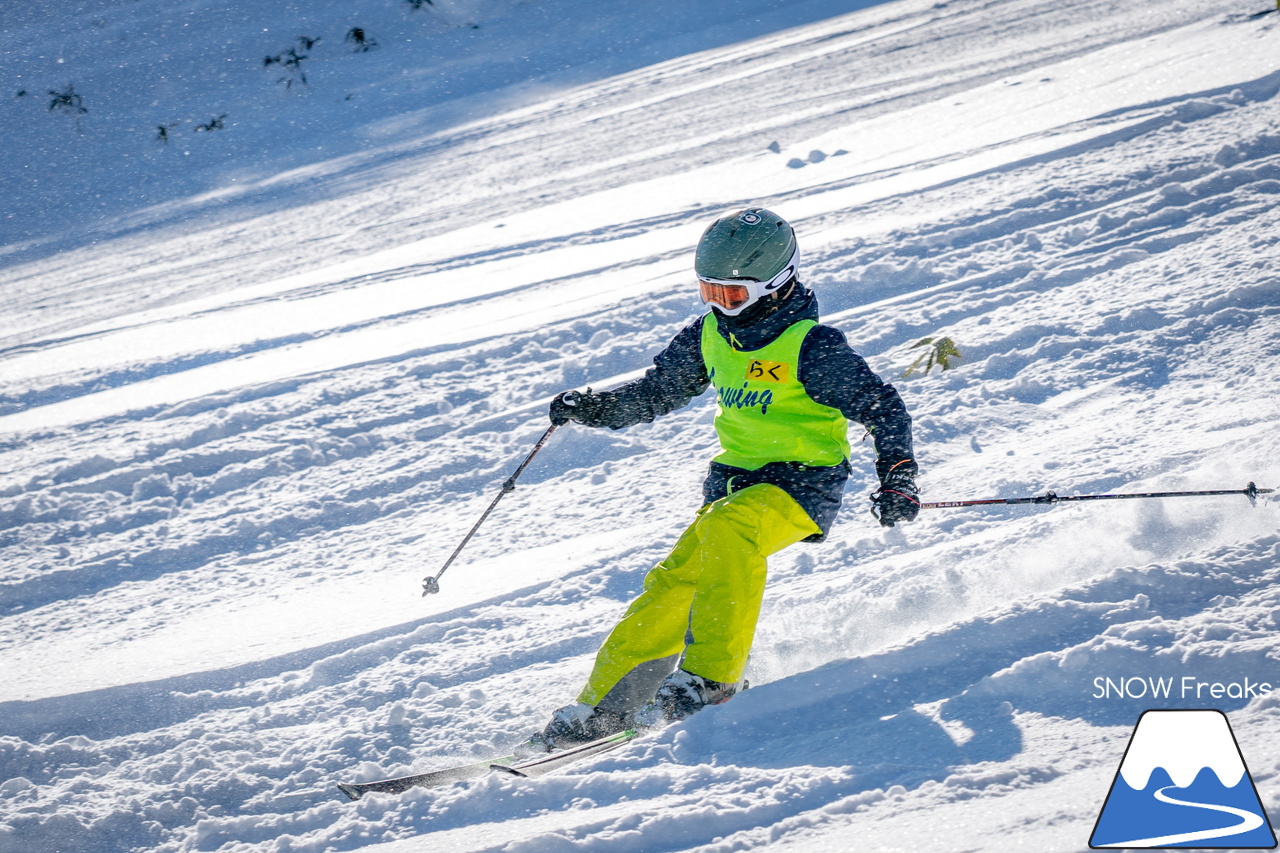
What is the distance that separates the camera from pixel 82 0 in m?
16.8

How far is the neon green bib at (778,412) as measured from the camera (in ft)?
11.1

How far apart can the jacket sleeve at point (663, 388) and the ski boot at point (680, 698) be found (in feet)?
4.04

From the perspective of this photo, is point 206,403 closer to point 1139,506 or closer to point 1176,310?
point 1139,506

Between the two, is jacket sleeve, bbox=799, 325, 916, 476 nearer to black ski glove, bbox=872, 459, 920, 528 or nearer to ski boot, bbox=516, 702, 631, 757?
black ski glove, bbox=872, 459, 920, 528

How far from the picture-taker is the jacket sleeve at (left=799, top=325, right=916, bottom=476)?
3252 mm

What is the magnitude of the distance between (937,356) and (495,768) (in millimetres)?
3262

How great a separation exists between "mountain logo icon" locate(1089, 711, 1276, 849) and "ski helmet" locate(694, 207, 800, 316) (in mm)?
1743

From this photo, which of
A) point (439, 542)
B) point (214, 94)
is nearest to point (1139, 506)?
point (439, 542)

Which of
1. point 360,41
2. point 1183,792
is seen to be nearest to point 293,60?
point 360,41

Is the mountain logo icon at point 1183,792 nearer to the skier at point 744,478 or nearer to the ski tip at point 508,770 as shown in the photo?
the skier at point 744,478

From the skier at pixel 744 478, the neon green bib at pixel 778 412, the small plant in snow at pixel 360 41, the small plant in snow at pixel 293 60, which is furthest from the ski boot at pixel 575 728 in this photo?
the small plant in snow at pixel 360 41

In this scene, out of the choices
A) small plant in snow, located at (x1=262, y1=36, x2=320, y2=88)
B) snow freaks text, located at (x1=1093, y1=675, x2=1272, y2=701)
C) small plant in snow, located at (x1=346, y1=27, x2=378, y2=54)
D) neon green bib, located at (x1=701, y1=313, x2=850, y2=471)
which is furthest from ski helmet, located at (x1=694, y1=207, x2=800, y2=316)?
small plant in snow, located at (x1=346, y1=27, x2=378, y2=54)

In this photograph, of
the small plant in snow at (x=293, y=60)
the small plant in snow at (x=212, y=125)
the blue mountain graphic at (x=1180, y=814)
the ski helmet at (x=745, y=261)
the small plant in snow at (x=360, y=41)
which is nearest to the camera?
the blue mountain graphic at (x=1180, y=814)

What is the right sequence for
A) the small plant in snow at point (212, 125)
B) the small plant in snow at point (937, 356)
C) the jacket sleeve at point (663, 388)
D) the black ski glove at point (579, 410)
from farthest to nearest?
the small plant in snow at point (212, 125)
the small plant in snow at point (937, 356)
the black ski glove at point (579, 410)
the jacket sleeve at point (663, 388)
